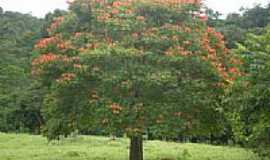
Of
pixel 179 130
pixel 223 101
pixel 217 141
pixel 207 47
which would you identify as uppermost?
pixel 207 47

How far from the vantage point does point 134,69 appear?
546 inches

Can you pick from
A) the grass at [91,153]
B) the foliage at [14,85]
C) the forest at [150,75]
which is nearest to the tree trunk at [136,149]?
the forest at [150,75]

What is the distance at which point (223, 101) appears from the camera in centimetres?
1358

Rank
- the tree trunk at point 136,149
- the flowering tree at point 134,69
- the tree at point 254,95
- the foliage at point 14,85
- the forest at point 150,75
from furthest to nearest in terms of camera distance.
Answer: the foliage at point 14,85 → the tree trunk at point 136,149 → the flowering tree at point 134,69 → the forest at point 150,75 → the tree at point 254,95

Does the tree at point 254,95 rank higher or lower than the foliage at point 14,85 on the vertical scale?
higher

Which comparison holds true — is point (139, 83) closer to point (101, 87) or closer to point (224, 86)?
point (101, 87)

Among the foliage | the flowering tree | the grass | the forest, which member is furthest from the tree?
the foliage

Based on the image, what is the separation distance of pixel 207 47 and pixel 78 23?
4196mm

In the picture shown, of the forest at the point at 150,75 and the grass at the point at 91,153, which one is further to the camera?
the grass at the point at 91,153

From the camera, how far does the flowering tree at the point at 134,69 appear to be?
541 inches

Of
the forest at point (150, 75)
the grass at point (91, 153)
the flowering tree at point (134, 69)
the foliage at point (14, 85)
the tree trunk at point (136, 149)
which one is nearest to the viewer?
the forest at point (150, 75)

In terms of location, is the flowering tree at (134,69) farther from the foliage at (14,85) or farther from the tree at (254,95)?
the foliage at (14,85)

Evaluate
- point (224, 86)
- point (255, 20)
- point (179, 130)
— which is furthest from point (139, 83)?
point (255, 20)

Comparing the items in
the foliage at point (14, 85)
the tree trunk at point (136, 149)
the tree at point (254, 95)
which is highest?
the tree at point (254, 95)
